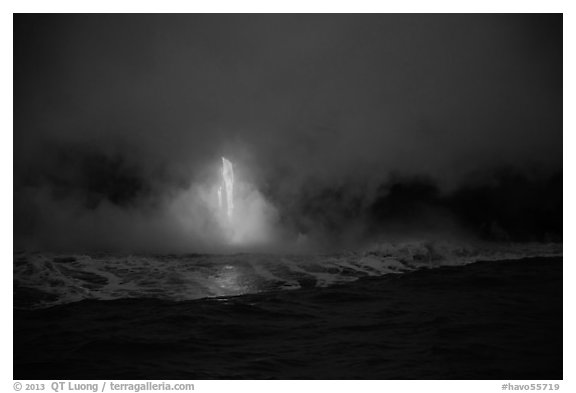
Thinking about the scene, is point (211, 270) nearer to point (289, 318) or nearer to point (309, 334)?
point (289, 318)

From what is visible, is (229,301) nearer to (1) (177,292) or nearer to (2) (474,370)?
(1) (177,292)

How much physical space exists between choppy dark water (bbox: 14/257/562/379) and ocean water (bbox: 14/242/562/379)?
1.2 inches

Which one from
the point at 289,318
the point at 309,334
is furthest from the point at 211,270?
the point at 309,334

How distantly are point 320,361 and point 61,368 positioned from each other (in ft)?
14.4

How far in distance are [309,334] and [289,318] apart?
1.16 m

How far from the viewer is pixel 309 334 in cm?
937

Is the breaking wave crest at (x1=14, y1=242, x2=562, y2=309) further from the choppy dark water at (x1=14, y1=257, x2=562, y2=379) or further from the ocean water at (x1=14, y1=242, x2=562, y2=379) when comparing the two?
the choppy dark water at (x1=14, y1=257, x2=562, y2=379)

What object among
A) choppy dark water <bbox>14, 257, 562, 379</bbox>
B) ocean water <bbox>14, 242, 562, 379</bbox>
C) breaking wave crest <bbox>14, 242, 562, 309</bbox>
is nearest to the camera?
choppy dark water <bbox>14, 257, 562, 379</bbox>

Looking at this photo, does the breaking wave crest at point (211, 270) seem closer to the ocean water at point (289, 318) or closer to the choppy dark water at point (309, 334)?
the ocean water at point (289, 318)

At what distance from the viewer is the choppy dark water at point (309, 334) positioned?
25.1ft

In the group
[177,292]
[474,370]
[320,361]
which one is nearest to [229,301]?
[177,292]

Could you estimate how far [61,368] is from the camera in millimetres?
7762

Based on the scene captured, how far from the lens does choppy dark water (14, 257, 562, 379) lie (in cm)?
765

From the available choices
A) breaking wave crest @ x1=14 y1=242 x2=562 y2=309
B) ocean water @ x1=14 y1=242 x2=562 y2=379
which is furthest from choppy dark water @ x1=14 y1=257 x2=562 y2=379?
breaking wave crest @ x1=14 y1=242 x2=562 y2=309
